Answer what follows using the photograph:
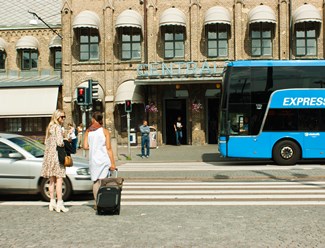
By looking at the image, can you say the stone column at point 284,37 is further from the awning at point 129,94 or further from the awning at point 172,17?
the awning at point 129,94

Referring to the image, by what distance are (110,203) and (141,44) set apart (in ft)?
81.7

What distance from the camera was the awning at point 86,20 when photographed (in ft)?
101

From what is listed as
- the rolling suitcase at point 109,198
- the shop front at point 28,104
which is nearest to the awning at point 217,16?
the shop front at point 28,104

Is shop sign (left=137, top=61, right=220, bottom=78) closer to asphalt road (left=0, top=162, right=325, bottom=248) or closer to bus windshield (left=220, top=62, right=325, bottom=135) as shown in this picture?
bus windshield (left=220, top=62, right=325, bottom=135)

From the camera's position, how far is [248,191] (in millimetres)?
11656

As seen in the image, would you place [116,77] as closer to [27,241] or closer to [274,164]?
[274,164]

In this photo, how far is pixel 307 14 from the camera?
29.8 meters

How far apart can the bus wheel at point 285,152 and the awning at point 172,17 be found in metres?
14.4

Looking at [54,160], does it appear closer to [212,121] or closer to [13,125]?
[212,121]

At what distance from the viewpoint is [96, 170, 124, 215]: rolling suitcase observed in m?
8.36

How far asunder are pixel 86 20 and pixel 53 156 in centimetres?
2355

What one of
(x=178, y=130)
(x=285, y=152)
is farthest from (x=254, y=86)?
(x=178, y=130)

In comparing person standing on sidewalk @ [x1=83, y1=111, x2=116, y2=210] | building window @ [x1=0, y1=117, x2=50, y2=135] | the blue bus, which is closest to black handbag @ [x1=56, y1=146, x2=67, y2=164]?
person standing on sidewalk @ [x1=83, y1=111, x2=116, y2=210]

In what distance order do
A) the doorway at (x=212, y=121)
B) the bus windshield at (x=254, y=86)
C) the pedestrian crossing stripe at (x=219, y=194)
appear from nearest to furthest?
the pedestrian crossing stripe at (x=219, y=194)
the bus windshield at (x=254, y=86)
the doorway at (x=212, y=121)
